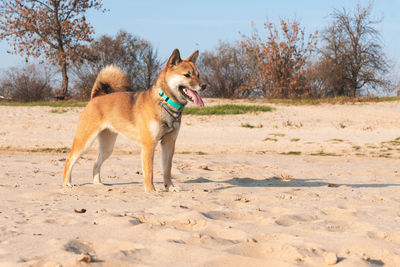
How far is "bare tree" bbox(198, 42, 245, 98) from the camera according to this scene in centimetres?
2659

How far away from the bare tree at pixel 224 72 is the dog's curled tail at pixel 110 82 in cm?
1972

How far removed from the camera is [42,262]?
2672mm

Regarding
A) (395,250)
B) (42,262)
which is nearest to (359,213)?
(395,250)

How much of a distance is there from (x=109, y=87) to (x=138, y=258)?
419 centimetres

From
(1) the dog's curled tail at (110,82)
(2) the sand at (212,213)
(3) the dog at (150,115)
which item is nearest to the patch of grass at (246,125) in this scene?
(2) the sand at (212,213)

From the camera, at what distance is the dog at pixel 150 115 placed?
17.9 feet

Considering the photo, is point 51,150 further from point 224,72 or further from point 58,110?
point 224,72

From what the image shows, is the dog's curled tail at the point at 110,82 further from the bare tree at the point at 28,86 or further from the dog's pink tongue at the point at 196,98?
the bare tree at the point at 28,86

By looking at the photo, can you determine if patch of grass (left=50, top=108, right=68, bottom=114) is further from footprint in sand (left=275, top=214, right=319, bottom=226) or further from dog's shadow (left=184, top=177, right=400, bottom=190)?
footprint in sand (left=275, top=214, right=319, bottom=226)

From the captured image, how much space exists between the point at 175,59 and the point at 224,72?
70.9ft

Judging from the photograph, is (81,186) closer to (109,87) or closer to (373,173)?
(109,87)

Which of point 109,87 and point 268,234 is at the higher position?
point 109,87

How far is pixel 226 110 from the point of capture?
54.2 feet

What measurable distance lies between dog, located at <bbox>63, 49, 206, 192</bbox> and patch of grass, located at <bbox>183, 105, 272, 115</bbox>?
10172 millimetres
